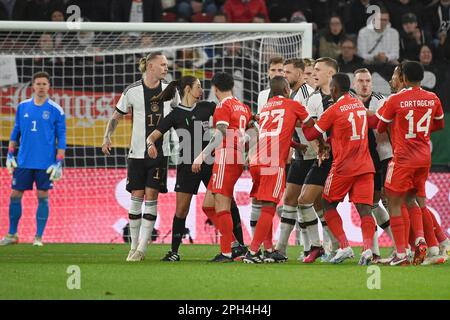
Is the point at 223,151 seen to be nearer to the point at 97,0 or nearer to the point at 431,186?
the point at 431,186

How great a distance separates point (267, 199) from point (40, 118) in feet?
14.2

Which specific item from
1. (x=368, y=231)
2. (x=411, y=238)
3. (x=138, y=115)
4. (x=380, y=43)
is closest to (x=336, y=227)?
(x=368, y=231)

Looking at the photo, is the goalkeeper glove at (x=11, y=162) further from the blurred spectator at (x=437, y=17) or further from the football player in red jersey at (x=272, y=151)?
the blurred spectator at (x=437, y=17)

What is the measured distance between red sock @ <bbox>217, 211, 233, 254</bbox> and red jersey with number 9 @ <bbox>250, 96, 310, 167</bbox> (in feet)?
1.92

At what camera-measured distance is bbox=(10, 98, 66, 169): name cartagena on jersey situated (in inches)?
515

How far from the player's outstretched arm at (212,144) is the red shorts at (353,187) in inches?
44.5

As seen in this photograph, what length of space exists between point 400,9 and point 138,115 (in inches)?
337

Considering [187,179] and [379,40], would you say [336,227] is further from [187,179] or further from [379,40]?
[379,40]

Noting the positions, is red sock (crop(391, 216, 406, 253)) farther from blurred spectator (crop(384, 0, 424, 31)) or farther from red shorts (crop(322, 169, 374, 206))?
blurred spectator (crop(384, 0, 424, 31))

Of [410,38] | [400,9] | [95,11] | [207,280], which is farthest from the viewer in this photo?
[400,9]

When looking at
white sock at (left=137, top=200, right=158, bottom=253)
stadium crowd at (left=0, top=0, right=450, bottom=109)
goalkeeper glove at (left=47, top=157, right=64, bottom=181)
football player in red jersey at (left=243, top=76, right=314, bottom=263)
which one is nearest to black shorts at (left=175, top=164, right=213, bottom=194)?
white sock at (left=137, top=200, right=158, bottom=253)

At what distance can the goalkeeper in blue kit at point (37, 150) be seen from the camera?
1308 cm

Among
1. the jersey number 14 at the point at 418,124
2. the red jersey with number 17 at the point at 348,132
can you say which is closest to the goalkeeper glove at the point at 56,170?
the red jersey with number 17 at the point at 348,132

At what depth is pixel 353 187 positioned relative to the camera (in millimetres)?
9914
